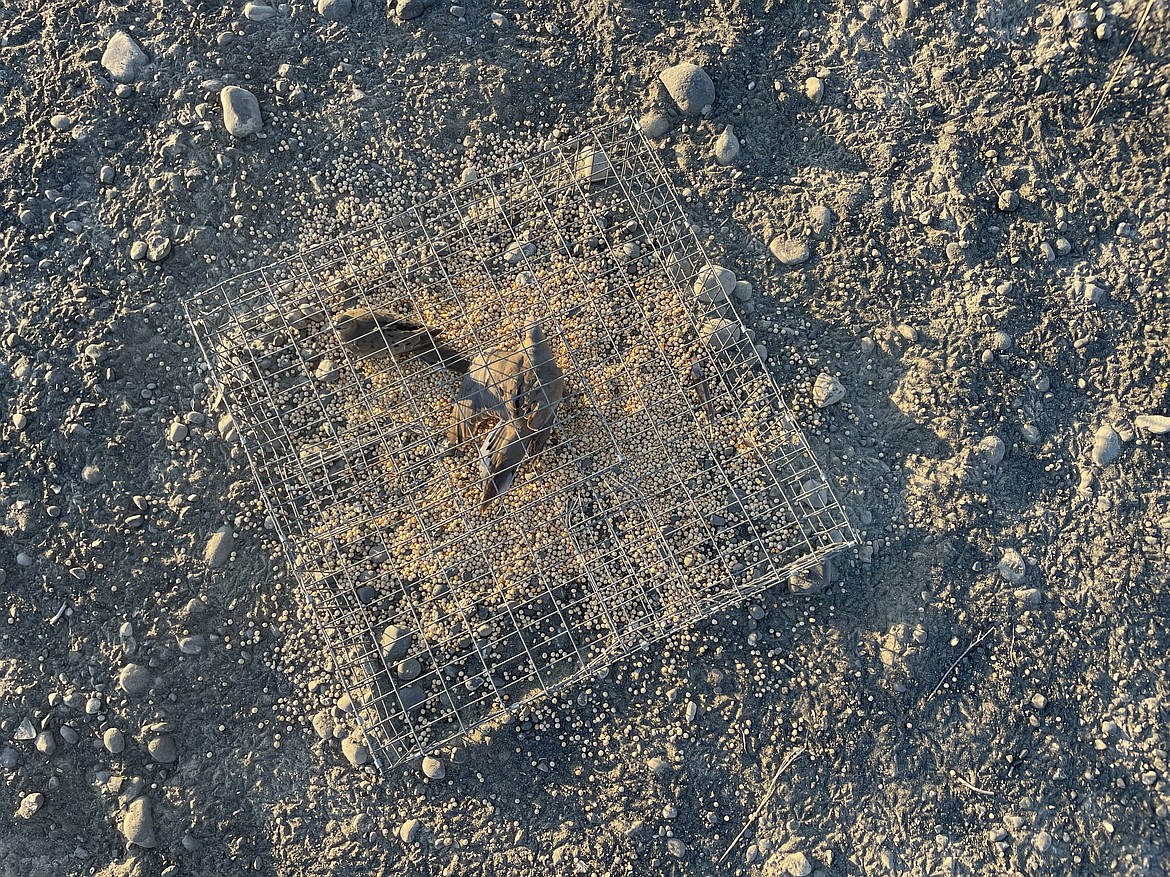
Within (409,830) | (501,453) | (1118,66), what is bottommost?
(409,830)

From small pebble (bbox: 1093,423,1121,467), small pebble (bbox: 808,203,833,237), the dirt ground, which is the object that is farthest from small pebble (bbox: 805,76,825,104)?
small pebble (bbox: 1093,423,1121,467)

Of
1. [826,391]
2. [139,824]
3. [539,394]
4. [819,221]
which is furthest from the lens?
[819,221]

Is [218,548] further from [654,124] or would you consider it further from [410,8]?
[654,124]

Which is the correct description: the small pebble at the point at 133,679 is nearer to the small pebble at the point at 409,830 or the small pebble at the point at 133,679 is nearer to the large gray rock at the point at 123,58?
the small pebble at the point at 409,830

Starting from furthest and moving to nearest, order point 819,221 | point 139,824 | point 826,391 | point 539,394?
point 819,221 < point 826,391 < point 539,394 < point 139,824

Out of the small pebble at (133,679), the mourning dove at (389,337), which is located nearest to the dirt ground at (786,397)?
the small pebble at (133,679)

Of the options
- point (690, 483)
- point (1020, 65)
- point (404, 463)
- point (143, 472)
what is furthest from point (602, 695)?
point (1020, 65)

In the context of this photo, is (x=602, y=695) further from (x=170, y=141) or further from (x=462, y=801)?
(x=170, y=141)

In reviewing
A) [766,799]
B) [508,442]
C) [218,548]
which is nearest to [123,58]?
[218,548]
